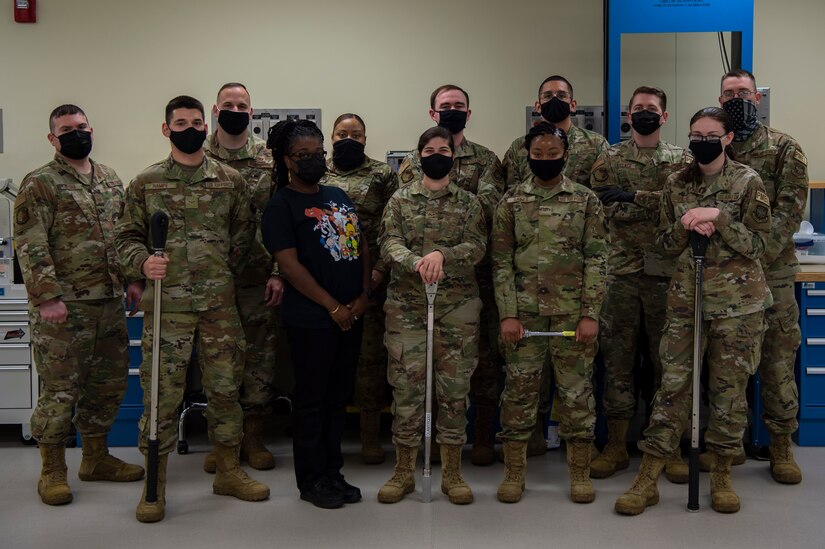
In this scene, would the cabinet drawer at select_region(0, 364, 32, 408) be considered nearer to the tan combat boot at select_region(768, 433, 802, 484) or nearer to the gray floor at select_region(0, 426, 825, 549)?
the gray floor at select_region(0, 426, 825, 549)

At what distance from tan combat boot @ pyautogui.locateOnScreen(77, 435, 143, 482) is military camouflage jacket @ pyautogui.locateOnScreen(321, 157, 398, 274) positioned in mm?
1547

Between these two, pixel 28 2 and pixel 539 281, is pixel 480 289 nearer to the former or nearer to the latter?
pixel 539 281

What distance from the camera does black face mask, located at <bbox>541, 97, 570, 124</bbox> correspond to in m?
3.99

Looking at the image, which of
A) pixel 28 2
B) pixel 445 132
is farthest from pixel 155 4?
pixel 445 132

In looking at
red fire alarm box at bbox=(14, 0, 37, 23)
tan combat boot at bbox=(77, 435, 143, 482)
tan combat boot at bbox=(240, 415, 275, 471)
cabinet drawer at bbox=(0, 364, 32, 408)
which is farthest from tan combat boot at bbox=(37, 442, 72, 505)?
red fire alarm box at bbox=(14, 0, 37, 23)

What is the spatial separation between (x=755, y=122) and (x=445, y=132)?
1.52m

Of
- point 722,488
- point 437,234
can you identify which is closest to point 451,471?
point 437,234

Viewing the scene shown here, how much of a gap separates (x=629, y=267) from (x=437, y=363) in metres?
1.10

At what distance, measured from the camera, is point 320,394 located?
3420 millimetres

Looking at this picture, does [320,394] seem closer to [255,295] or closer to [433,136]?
Answer: [255,295]

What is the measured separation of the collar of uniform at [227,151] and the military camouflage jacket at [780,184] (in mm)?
2339

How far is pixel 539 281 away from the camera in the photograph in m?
3.46

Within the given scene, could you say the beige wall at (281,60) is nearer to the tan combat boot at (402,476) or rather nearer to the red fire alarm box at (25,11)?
the red fire alarm box at (25,11)

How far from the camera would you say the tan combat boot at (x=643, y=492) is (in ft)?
11.1
